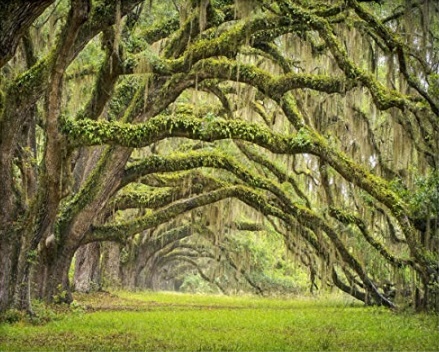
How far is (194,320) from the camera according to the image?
1267 centimetres

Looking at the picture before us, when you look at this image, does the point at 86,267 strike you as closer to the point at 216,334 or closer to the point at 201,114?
the point at 201,114

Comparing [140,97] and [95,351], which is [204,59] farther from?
[95,351]

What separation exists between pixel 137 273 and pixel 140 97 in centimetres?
1988

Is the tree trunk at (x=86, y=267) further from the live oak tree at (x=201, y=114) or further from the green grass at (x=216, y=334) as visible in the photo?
the green grass at (x=216, y=334)

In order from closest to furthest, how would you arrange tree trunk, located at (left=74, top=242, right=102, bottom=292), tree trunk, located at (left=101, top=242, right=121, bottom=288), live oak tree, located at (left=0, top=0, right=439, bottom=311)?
live oak tree, located at (left=0, top=0, right=439, bottom=311) < tree trunk, located at (left=74, top=242, right=102, bottom=292) < tree trunk, located at (left=101, top=242, right=121, bottom=288)

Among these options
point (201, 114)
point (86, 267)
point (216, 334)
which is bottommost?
point (216, 334)

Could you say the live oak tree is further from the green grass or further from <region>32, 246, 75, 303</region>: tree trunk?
the green grass

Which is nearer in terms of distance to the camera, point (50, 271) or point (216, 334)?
point (216, 334)

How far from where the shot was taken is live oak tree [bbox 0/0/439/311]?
31.9ft

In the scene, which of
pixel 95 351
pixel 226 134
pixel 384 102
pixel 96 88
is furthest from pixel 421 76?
pixel 95 351

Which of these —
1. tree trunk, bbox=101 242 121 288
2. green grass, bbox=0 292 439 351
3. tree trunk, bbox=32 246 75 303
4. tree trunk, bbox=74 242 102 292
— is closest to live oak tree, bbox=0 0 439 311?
tree trunk, bbox=32 246 75 303

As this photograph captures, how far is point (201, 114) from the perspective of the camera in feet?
53.9

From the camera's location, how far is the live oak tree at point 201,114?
9.72 metres

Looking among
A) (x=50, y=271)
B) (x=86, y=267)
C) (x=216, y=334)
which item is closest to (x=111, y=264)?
(x=86, y=267)
